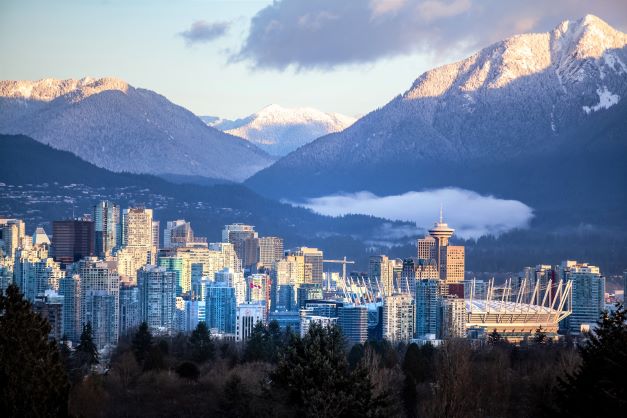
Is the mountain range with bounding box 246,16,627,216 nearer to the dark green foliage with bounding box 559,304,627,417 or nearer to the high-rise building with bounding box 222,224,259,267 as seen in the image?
the high-rise building with bounding box 222,224,259,267

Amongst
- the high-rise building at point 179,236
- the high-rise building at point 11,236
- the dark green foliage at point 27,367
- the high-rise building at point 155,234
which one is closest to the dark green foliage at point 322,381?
the dark green foliage at point 27,367

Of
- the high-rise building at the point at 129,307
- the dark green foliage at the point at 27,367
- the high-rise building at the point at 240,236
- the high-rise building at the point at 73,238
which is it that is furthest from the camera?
the high-rise building at the point at 240,236

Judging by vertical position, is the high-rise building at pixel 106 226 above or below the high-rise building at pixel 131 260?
above

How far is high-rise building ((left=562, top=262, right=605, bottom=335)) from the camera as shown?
285 feet

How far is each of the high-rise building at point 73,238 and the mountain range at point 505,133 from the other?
38053 millimetres

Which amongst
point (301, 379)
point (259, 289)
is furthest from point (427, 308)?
point (301, 379)

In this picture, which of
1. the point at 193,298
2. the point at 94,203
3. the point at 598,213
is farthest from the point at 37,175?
the point at 598,213

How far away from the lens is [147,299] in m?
81.1

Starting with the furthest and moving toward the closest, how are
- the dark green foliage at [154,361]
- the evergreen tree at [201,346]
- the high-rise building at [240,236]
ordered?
the high-rise building at [240,236] < the evergreen tree at [201,346] < the dark green foliage at [154,361]

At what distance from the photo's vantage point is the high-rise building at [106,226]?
358ft

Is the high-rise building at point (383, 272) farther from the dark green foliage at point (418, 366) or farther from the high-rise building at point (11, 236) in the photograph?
the dark green foliage at point (418, 366)

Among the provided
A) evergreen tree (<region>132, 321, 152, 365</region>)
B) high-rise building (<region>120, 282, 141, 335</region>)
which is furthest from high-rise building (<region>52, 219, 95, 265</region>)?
evergreen tree (<region>132, 321, 152, 365</region>)

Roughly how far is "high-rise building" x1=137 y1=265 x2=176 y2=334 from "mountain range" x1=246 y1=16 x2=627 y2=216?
52.1m

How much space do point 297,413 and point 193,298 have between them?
71590 millimetres
